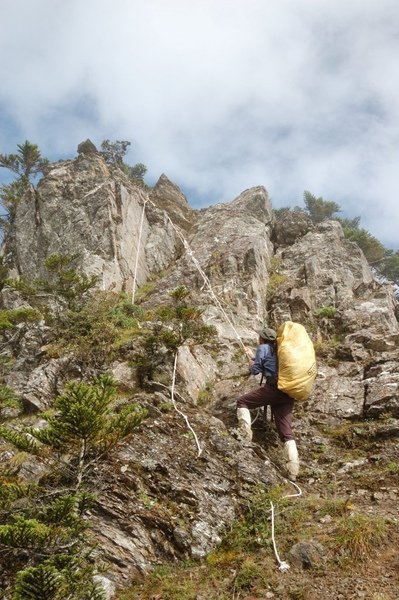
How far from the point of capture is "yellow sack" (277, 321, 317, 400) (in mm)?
8586

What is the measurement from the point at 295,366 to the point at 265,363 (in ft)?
2.15

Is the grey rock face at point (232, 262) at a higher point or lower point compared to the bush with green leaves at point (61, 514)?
higher

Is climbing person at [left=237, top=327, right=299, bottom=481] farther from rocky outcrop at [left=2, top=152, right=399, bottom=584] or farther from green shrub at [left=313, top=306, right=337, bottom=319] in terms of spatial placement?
green shrub at [left=313, top=306, right=337, bottom=319]

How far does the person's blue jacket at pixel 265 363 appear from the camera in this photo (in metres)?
8.95

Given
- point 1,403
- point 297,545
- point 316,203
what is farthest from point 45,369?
point 316,203

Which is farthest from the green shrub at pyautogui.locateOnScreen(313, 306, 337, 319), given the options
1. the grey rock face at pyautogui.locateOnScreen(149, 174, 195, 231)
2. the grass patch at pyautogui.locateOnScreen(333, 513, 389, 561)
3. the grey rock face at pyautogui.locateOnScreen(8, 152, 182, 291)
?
the grey rock face at pyautogui.locateOnScreen(149, 174, 195, 231)

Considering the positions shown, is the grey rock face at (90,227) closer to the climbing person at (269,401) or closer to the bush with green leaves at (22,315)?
the bush with green leaves at (22,315)

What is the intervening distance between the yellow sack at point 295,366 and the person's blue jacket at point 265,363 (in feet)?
0.66

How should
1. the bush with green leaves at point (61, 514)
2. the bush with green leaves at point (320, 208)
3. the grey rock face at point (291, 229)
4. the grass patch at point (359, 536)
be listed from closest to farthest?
the bush with green leaves at point (61, 514), the grass patch at point (359, 536), the grey rock face at point (291, 229), the bush with green leaves at point (320, 208)

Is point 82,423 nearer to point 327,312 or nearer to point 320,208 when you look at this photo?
point 327,312

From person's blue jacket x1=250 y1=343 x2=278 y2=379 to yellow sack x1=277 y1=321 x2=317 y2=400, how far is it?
20cm

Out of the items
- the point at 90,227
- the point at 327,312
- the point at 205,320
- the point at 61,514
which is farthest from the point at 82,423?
the point at 90,227

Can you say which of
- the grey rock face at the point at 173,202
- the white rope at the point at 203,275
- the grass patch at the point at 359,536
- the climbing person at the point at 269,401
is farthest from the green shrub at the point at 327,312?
the grey rock face at the point at 173,202

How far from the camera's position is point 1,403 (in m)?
10.6
